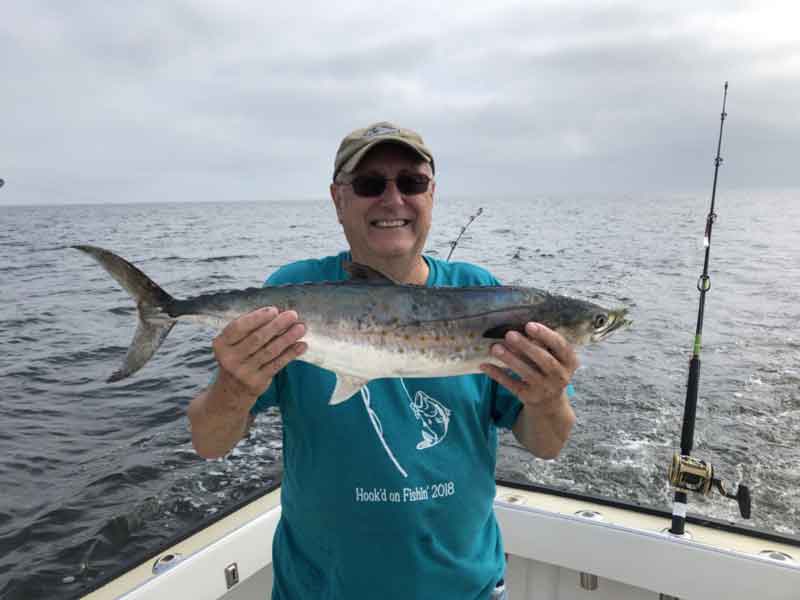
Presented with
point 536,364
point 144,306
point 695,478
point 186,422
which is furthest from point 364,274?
point 186,422

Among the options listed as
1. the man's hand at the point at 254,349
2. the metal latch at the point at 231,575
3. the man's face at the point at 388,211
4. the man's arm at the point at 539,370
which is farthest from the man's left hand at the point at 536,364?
the metal latch at the point at 231,575

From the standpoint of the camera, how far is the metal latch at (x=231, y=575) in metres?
3.58

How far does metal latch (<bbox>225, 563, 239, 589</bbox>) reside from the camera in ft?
11.7

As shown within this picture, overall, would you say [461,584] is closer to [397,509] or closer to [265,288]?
[397,509]

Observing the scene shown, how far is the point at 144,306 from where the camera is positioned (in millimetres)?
2861

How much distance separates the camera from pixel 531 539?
13.2 ft

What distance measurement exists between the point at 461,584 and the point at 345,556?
50 cm

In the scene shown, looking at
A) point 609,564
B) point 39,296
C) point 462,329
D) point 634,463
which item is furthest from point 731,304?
point 39,296

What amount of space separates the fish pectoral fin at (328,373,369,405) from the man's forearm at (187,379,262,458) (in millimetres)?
367

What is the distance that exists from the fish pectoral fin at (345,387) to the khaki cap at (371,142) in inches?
40.9

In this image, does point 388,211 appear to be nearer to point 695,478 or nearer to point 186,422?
point 695,478

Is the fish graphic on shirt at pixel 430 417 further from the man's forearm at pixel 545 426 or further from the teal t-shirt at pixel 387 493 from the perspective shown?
the man's forearm at pixel 545 426

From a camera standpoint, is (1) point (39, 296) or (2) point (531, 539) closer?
(2) point (531, 539)

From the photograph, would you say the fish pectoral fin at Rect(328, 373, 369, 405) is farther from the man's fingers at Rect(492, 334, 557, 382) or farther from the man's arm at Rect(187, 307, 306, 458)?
the man's fingers at Rect(492, 334, 557, 382)
